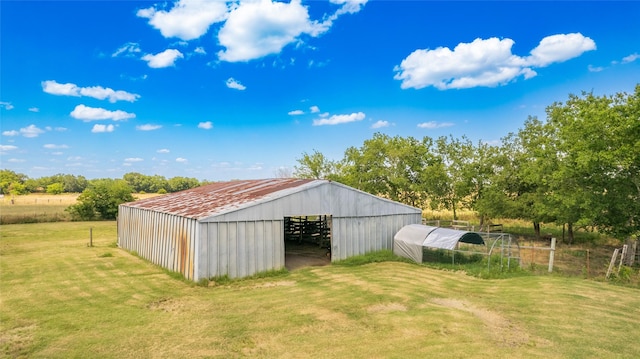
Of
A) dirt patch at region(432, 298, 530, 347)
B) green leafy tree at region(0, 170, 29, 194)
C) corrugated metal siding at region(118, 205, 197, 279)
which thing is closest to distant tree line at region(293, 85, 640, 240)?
dirt patch at region(432, 298, 530, 347)

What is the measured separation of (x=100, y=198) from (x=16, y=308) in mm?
35455

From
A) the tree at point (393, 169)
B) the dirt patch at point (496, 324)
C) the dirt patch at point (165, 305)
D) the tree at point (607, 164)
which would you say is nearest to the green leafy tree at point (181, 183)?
the tree at point (393, 169)

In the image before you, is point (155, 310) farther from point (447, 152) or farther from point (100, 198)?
point (100, 198)

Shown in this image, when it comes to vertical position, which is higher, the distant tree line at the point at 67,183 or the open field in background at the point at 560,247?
the distant tree line at the point at 67,183

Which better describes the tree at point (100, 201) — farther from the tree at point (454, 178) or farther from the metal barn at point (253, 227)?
the tree at point (454, 178)

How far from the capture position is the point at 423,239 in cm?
1806

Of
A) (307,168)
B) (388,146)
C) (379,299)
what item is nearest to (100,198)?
(307,168)

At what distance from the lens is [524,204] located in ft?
92.9

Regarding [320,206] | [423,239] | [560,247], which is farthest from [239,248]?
[560,247]

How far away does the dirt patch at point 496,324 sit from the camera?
28.9ft

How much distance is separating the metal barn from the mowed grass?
36.6 inches

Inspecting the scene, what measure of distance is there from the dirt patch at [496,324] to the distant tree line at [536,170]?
41.2 ft

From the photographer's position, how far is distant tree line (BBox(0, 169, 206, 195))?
94.6 m

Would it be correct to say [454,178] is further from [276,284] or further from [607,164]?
[276,284]
